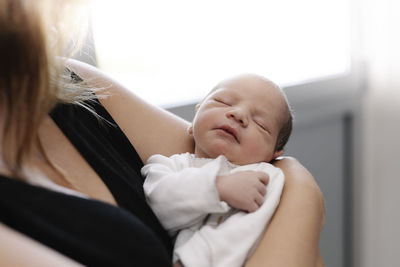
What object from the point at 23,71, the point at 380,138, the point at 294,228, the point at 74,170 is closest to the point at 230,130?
the point at 294,228

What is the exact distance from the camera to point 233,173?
92 centimetres

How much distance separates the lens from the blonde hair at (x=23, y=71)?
635 millimetres

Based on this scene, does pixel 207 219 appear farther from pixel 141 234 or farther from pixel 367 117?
pixel 367 117

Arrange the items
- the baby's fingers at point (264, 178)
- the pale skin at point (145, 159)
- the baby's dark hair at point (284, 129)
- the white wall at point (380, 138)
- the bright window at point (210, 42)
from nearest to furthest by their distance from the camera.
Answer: the pale skin at point (145, 159), the baby's fingers at point (264, 178), the baby's dark hair at point (284, 129), the bright window at point (210, 42), the white wall at point (380, 138)

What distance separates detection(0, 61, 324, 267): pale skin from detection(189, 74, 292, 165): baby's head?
0.23 feet

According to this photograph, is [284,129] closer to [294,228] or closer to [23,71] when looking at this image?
[294,228]

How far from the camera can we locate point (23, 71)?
66 cm

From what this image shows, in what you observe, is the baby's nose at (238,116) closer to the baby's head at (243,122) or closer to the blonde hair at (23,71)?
the baby's head at (243,122)

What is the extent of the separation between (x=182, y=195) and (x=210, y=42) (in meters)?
1.04

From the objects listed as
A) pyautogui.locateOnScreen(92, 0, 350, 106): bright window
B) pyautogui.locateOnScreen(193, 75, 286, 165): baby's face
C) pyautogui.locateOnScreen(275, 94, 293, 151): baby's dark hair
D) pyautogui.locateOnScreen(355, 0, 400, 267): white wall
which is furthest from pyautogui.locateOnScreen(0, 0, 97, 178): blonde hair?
pyautogui.locateOnScreen(355, 0, 400, 267): white wall

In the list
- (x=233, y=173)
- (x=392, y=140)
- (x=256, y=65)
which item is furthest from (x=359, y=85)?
(x=233, y=173)

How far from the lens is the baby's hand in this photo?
878mm

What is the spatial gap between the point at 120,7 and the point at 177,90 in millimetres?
367

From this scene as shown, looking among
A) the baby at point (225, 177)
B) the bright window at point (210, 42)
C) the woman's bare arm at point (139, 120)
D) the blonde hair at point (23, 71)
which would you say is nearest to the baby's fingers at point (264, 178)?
the baby at point (225, 177)
